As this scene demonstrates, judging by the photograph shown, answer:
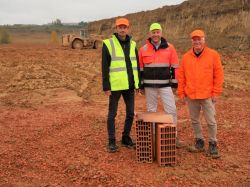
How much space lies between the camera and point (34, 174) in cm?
583

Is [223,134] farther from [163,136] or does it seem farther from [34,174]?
[34,174]

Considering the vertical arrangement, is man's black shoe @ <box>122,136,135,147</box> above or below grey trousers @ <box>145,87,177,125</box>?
below

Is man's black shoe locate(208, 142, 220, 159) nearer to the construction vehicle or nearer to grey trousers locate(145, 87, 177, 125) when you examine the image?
grey trousers locate(145, 87, 177, 125)

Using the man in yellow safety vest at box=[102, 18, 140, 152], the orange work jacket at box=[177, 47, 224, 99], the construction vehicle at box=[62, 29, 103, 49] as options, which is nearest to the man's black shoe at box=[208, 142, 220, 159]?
the orange work jacket at box=[177, 47, 224, 99]

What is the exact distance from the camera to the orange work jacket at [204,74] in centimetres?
611

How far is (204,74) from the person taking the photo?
6.13 m

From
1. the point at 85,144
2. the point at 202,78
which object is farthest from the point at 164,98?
the point at 85,144

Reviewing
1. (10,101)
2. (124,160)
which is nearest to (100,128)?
(124,160)

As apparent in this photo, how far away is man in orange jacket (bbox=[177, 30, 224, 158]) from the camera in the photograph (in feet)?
20.0

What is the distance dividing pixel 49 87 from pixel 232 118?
7.35 metres

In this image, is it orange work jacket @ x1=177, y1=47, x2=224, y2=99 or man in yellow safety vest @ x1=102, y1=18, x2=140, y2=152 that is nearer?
orange work jacket @ x1=177, y1=47, x2=224, y2=99

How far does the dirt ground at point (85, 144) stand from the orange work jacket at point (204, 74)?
3.46 ft

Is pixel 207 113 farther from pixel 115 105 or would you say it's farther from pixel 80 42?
pixel 80 42

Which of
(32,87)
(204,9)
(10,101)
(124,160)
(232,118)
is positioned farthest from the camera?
(204,9)
